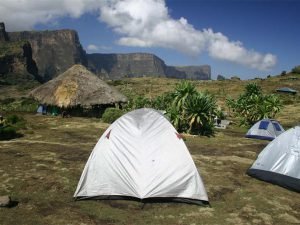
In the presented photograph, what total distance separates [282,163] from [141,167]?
19.0 ft

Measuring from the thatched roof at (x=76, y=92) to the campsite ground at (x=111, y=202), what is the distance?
1591cm

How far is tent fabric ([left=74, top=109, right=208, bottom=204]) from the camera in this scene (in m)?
11.8

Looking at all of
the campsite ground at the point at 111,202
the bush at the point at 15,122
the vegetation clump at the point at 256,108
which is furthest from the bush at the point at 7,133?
the vegetation clump at the point at 256,108

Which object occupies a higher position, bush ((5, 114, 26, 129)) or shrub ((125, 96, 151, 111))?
shrub ((125, 96, 151, 111))

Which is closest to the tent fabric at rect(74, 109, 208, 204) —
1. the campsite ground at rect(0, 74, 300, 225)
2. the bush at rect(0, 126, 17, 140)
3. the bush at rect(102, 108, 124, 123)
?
the campsite ground at rect(0, 74, 300, 225)

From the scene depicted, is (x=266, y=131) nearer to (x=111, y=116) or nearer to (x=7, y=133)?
(x=111, y=116)

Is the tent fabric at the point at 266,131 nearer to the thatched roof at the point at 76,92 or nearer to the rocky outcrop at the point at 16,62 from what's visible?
the thatched roof at the point at 76,92

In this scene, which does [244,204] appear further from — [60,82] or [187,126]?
[60,82]

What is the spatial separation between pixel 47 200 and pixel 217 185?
20.2ft

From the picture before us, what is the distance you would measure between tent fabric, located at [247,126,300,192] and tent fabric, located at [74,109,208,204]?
12.9 ft

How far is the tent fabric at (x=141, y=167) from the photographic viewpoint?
1180 centimetres

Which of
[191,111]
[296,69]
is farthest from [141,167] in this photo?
[296,69]

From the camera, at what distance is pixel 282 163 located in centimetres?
1440

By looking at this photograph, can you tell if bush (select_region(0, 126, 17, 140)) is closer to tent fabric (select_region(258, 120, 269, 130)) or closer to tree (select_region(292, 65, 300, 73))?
tent fabric (select_region(258, 120, 269, 130))
